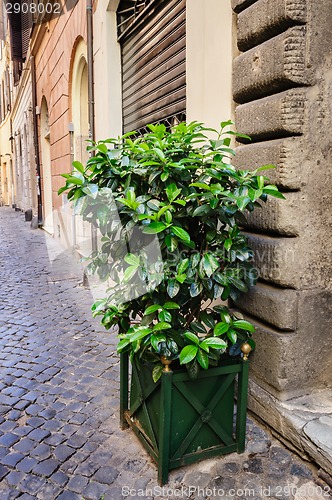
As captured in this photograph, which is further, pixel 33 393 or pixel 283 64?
pixel 33 393

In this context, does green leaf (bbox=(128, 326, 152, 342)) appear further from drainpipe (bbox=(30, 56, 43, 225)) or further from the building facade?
drainpipe (bbox=(30, 56, 43, 225))

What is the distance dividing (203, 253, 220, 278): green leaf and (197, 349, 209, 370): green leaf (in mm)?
362

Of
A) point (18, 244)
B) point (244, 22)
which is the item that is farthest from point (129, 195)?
point (18, 244)

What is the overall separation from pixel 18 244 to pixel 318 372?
9690mm

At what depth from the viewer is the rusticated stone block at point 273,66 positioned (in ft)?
7.69

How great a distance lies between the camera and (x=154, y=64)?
4.78 m

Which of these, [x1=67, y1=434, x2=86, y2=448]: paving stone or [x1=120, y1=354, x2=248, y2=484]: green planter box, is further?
[x1=67, y1=434, x2=86, y2=448]: paving stone

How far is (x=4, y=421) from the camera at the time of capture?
2773 mm

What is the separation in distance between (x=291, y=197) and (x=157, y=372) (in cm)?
120

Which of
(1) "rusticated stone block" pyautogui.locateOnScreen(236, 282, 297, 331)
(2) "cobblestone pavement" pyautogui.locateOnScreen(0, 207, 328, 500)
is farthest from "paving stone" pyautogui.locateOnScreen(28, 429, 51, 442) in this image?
(1) "rusticated stone block" pyautogui.locateOnScreen(236, 282, 297, 331)

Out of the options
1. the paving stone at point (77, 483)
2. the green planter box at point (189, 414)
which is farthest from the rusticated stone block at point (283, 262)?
the paving stone at point (77, 483)

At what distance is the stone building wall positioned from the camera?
2.37 metres

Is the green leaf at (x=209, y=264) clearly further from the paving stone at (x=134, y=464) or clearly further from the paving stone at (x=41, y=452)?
the paving stone at (x=41, y=452)

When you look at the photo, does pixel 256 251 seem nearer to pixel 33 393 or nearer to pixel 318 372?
pixel 318 372
